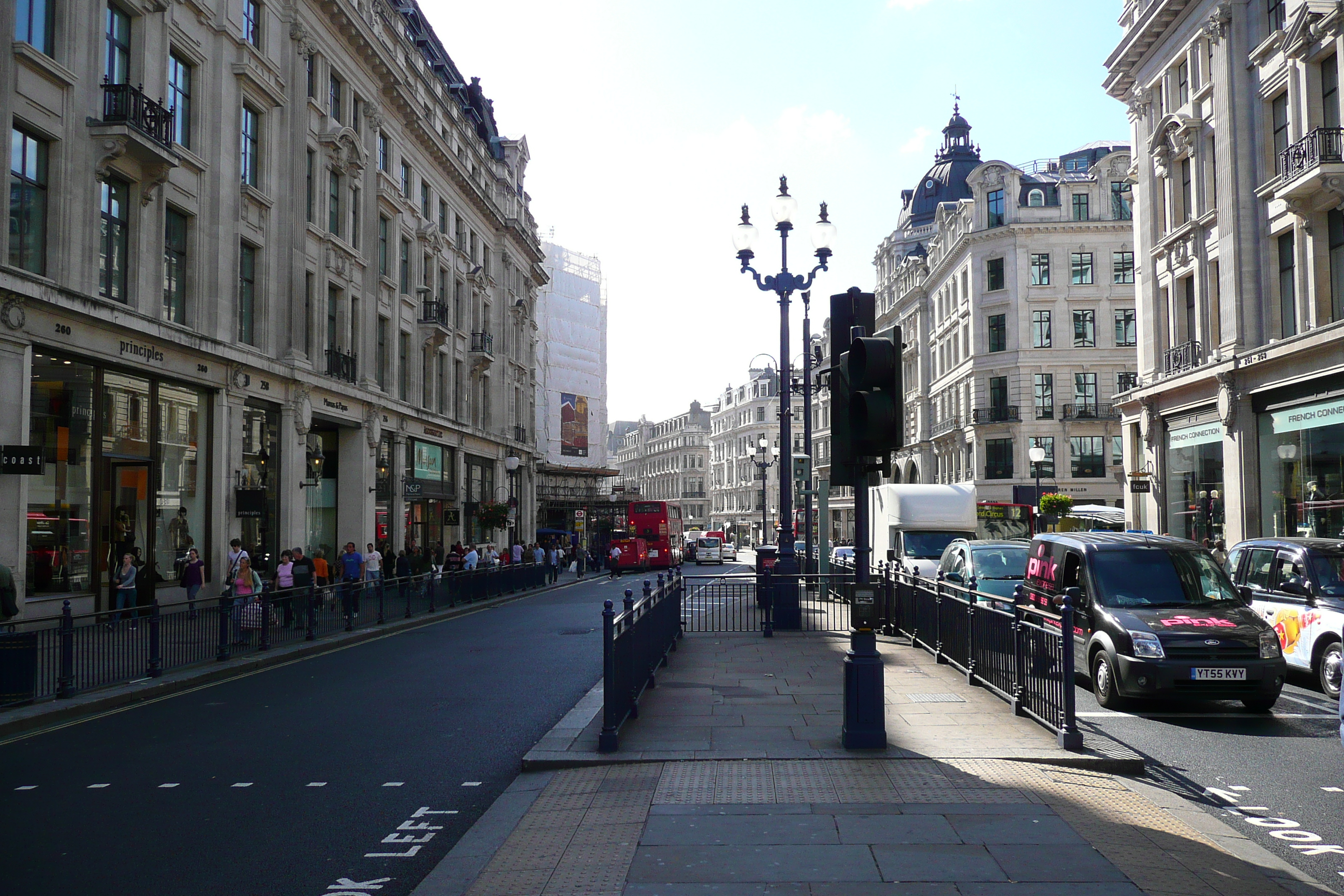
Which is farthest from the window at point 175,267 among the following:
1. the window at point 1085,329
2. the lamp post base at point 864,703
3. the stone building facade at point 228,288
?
the window at point 1085,329

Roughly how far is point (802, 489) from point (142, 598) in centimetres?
1611

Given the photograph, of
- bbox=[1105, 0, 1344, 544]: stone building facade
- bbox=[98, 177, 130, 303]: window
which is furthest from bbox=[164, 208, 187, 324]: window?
bbox=[1105, 0, 1344, 544]: stone building facade

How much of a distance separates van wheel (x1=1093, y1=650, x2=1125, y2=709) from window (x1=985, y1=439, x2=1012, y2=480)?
46890 mm

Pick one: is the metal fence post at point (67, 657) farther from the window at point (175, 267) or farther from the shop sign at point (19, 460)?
the window at point (175, 267)

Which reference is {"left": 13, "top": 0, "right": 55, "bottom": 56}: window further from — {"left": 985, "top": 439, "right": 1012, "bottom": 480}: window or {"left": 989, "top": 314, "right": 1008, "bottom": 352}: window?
{"left": 985, "top": 439, "right": 1012, "bottom": 480}: window

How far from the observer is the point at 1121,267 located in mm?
55219

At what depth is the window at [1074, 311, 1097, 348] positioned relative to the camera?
182ft

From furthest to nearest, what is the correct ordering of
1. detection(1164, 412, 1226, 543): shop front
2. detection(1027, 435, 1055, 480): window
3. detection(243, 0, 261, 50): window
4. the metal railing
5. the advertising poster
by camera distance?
the advertising poster < detection(1027, 435, 1055, 480): window < detection(1164, 412, 1226, 543): shop front < detection(243, 0, 261, 50): window < the metal railing

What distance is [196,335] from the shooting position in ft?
74.2

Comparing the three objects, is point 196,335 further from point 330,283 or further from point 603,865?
point 603,865

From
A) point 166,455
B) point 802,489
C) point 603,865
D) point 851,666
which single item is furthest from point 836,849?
point 802,489

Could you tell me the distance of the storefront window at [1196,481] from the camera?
89.8ft

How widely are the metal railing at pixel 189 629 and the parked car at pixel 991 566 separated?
34.8 ft

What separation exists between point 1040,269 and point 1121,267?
A: 4.03 m
